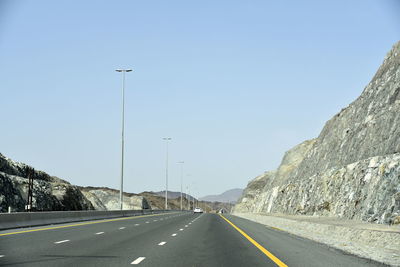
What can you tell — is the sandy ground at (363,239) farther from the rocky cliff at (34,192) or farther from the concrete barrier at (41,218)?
the rocky cliff at (34,192)

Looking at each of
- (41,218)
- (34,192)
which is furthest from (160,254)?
(34,192)

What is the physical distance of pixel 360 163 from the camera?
42.8 metres

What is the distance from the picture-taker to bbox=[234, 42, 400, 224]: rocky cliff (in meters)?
33.3

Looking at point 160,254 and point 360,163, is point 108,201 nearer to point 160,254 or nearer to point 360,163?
point 360,163

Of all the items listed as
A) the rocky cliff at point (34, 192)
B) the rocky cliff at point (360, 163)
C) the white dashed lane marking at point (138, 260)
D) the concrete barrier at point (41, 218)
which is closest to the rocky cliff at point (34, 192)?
the rocky cliff at point (34, 192)

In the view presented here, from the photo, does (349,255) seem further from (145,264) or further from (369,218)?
(369,218)

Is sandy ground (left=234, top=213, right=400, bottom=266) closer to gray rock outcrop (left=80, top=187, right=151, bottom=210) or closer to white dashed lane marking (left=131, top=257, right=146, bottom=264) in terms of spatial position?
white dashed lane marking (left=131, top=257, right=146, bottom=264)

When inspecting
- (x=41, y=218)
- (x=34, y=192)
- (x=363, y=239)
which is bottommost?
(x=363, y=239)

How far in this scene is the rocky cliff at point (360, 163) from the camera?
109 feet

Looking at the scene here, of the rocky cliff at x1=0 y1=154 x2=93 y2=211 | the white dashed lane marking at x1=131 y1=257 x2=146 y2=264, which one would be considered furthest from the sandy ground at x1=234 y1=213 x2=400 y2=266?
the rocky cliff at x1=0 y1=154 x2=93 y2=211

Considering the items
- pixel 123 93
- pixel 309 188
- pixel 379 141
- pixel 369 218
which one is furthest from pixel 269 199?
pixel 369 218

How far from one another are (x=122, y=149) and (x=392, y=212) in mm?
29725

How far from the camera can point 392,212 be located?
29.7 metres

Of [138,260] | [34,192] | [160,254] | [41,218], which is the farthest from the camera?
[34,192]
